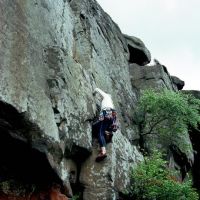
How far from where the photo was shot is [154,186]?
15.6 metres

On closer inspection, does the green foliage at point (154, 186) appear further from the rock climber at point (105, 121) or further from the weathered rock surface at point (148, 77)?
the weathered rock surface at point (148, 77)

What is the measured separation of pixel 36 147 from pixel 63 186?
1.73 metres

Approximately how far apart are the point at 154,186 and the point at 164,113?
18.0 ft

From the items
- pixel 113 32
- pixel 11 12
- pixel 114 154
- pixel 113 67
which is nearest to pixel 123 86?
pixel 113 67

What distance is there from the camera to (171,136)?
70.5ft

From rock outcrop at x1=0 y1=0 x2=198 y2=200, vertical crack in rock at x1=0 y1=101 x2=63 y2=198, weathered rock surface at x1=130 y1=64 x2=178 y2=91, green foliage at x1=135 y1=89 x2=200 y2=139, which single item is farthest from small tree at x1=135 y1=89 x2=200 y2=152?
vertical crack in rock at x1=0 y1=101 x2=63 y2=198

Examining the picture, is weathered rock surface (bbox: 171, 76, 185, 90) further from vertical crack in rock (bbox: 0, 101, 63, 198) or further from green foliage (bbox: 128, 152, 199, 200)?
vertical crack in rock (bbox: 0, 101, 63, 198)

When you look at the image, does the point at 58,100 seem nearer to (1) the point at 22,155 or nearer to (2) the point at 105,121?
(2) the point at 105,121

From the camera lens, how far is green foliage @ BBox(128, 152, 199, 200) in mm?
15672

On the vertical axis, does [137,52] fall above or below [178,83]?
above

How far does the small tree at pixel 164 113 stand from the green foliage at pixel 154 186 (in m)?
4.35

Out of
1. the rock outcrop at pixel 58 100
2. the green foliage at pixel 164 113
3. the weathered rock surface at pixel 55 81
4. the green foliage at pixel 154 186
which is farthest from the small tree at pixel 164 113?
the green foliage at pixel 154 186

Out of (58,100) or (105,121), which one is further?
(105,121)

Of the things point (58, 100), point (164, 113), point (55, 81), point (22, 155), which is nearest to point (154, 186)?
point (58, 100)
